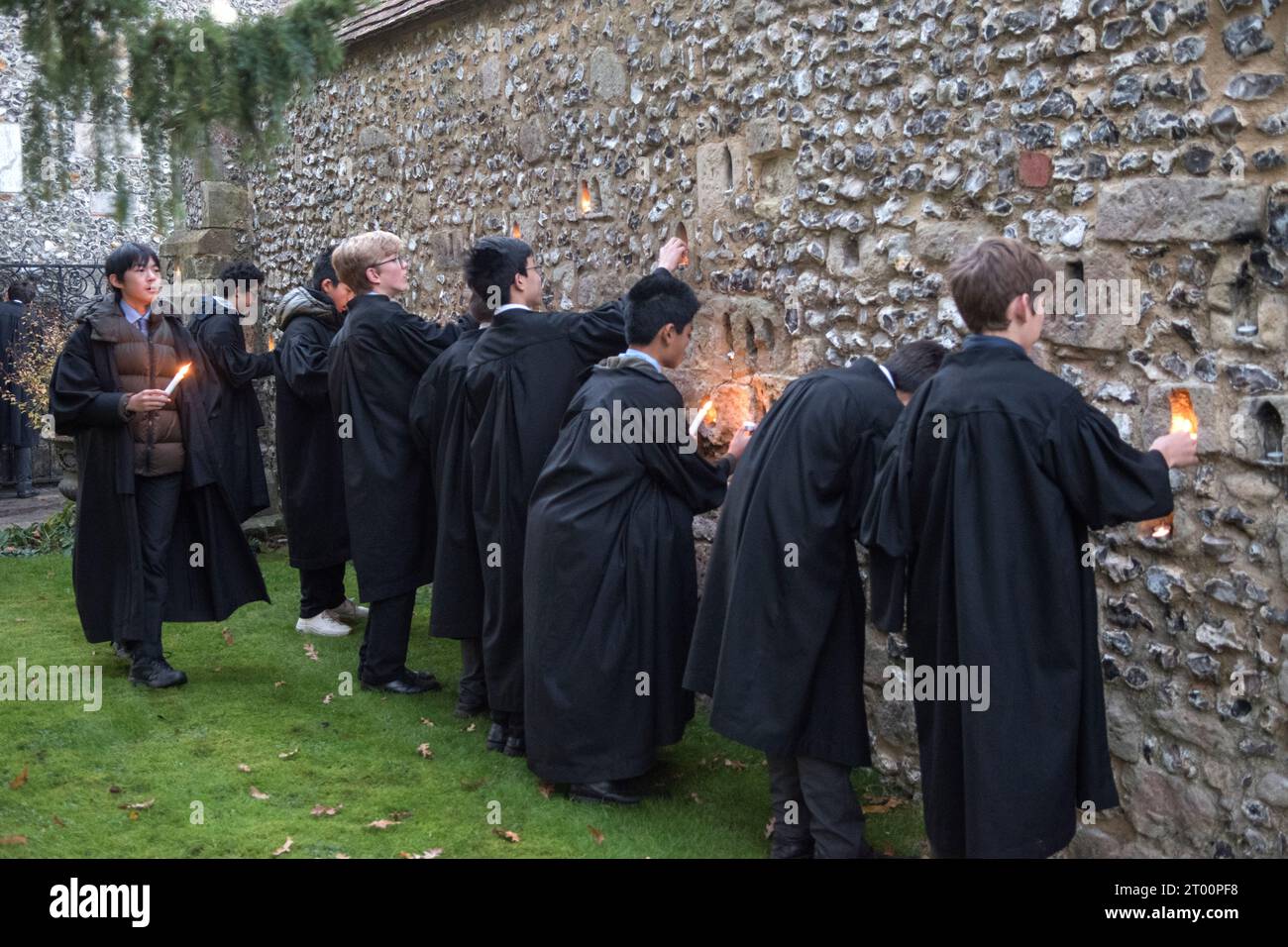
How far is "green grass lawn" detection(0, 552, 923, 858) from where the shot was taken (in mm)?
4699

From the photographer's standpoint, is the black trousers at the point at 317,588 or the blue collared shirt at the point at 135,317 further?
the black trousers at the point at 317,588

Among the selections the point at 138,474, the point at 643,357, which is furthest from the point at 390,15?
the point at 643,357

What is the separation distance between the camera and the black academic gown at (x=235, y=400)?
7.98 m

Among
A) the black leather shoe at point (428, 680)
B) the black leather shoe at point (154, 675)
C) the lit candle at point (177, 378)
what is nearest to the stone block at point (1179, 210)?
the black leather shoe at point (428, 680)

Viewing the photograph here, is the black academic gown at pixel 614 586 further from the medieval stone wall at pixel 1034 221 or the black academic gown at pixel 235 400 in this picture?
the black academic gown at pixel 235 400

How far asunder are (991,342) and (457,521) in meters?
2.96

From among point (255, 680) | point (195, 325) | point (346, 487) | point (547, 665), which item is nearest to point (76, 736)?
point (255, 680)

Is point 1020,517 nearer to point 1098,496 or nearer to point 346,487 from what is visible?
point 1098,496

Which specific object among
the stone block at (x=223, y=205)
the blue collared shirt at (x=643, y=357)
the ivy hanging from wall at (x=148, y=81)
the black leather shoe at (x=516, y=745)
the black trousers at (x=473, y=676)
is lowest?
the black leather shoe at (x=516, y=745)

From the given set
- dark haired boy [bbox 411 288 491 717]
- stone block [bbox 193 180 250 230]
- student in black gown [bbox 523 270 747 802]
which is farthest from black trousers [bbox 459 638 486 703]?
stone block [bbox 193 180 250 230]

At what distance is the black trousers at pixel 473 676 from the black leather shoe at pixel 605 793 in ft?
4.13

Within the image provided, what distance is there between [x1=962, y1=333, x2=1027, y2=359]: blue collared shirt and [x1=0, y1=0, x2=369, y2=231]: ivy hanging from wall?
2.27 metres

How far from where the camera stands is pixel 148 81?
410cm

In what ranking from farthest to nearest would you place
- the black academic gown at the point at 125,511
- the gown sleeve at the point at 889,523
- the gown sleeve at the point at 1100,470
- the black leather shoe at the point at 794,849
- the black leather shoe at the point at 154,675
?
1. the black leather shoe at the point at 154,675
2. the black academic gown at the point at 125,511
3. the black leather shoe at the point at 794,849
4. the gown sleeve at the point at 889,523
5. the gown sleeve at the point at 1100,470
